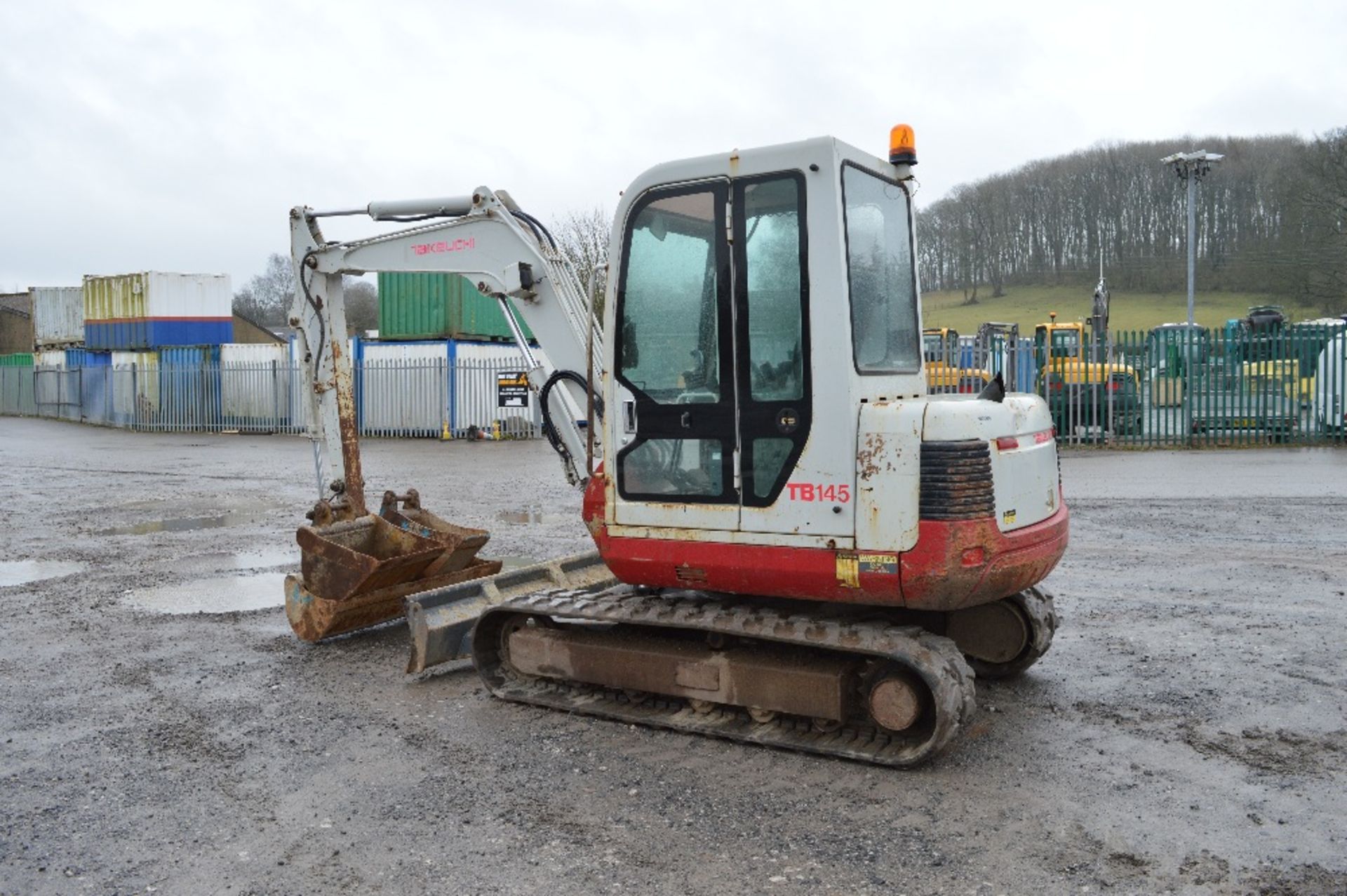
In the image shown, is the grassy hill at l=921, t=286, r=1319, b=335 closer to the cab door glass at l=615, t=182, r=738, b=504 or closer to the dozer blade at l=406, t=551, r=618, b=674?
the dozer blade at l=406, t=551, r=618, b=674

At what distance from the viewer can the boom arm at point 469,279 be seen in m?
6.60

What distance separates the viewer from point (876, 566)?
495cm

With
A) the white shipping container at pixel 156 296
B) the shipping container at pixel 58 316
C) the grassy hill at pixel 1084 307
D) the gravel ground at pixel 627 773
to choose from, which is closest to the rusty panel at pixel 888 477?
the gravel ground at pixel 627 773

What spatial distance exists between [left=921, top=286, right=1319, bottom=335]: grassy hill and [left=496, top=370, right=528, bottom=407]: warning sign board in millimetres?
28145

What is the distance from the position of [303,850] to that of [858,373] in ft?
9.92

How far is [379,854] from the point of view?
165 inches

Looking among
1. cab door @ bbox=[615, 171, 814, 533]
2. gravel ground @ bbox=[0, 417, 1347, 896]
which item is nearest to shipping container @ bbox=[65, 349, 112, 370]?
gravel ground @ bbox=[0, 417, 1347, 896]

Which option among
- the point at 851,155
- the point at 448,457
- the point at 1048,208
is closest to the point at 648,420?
the point at 851,155

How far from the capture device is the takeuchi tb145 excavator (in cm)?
495

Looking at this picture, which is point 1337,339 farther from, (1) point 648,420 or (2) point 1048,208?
(2) point 1048,208

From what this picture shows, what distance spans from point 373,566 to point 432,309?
20585 mm

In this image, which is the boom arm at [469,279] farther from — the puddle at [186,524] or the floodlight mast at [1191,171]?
the floodlight mast at [1191,171]

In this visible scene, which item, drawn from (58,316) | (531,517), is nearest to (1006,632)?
(531,517)

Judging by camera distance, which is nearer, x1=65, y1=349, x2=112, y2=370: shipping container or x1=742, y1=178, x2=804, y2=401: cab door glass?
x1=742, y1=178, x2=804, y2=401: cab door glass
